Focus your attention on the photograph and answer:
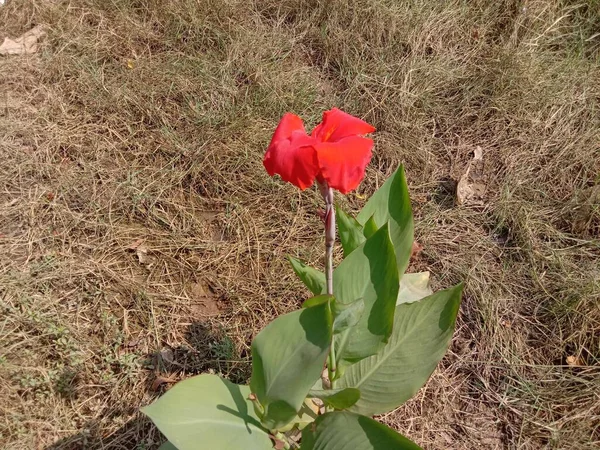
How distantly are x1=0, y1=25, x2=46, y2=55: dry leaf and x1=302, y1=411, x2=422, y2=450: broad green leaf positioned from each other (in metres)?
2.47

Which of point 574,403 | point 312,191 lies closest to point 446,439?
point 574,403

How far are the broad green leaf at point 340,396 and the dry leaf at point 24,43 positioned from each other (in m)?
2.40

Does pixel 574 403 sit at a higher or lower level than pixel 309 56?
lower

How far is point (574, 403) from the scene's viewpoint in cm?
174

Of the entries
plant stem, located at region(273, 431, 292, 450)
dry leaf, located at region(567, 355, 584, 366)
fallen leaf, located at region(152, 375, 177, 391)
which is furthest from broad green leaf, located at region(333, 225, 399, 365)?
dry leaf, located at region(567, 355, 584, 366)

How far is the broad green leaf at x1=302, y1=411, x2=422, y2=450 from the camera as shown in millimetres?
1052

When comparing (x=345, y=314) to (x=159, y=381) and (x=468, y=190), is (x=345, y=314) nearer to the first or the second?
(x=159, y=381)

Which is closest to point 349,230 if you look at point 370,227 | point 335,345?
point 370,227

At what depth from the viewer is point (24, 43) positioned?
277cm

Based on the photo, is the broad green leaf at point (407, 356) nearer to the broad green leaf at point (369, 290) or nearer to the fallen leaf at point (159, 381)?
the broad green leaf at point (369, 290)

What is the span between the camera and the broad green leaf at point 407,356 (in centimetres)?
132

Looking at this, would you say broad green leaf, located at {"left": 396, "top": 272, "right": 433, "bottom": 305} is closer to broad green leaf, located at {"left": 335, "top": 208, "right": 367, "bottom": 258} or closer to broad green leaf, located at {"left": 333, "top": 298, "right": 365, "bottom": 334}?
broad green leaf, located at {"left": 335, "top": 208, "right": 367, "bottom": 258}

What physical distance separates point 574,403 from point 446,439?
0.43 m

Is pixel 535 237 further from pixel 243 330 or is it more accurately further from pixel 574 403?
pixel 243 330
